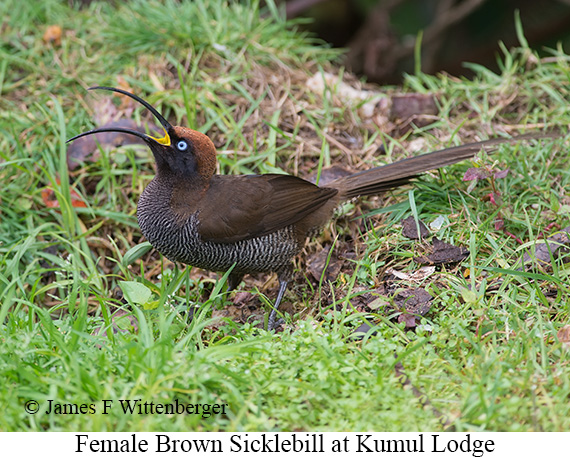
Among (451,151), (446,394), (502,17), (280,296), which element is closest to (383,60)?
(502,17)

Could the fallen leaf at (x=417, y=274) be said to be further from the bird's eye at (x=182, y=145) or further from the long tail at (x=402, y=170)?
the bird's eye at (x=182, y=145)

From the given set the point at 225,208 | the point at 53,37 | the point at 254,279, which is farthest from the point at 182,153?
the point at 53,37

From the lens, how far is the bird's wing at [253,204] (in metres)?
3.62

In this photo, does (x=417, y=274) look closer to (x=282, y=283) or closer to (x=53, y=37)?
(x=282, y=283)

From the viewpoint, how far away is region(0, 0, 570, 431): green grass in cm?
249

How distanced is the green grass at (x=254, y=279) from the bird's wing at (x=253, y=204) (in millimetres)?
369

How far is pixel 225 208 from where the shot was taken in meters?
3.67

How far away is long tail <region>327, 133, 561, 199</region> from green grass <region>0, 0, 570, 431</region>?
18cm

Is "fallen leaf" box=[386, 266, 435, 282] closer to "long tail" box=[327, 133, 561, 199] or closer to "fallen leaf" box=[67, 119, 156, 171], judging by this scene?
"long tail" box=[327, 133, 561, 199]

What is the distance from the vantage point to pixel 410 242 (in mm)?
3811

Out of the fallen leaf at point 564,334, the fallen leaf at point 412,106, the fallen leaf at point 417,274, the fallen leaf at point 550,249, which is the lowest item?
the fallen leaf at point 564,334

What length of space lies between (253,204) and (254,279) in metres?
0.82

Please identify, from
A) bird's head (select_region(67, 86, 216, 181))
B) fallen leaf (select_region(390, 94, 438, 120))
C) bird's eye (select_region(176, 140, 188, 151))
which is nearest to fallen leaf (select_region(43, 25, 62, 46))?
bird's head (select_region(67, 86, 216, 181))

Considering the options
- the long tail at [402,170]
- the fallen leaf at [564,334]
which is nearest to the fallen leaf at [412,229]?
the long tail at [402,170]
